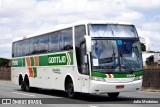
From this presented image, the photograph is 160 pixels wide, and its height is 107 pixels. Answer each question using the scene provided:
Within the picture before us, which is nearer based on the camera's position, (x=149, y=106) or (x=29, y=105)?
(x=149, y=106)

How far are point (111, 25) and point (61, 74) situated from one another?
385 cm

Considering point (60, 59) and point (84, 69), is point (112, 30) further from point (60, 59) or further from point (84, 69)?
point (60, 59)

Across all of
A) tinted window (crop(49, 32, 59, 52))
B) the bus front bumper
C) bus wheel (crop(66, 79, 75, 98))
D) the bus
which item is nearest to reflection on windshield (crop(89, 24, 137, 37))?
the bus

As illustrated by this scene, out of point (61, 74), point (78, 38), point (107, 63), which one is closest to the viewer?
point (107, 63)

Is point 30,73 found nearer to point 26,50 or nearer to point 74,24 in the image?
point 26,50

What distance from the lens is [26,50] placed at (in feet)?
85.8

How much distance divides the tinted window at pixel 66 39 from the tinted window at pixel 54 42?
56cm

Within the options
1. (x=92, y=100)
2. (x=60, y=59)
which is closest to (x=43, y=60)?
(x=60, y=59)

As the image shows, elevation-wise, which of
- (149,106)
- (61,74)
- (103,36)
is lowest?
(149,106)

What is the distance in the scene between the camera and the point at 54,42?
2125cm

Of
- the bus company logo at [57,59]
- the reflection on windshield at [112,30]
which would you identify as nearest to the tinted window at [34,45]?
the bus company logo at [57,59]

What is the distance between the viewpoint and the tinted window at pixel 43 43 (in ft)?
73.6

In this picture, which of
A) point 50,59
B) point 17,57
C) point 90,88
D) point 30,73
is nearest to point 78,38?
point 90,88

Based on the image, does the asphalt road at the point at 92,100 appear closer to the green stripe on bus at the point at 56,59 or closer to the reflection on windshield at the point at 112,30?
the green stripe on bus at the point at 56,59
